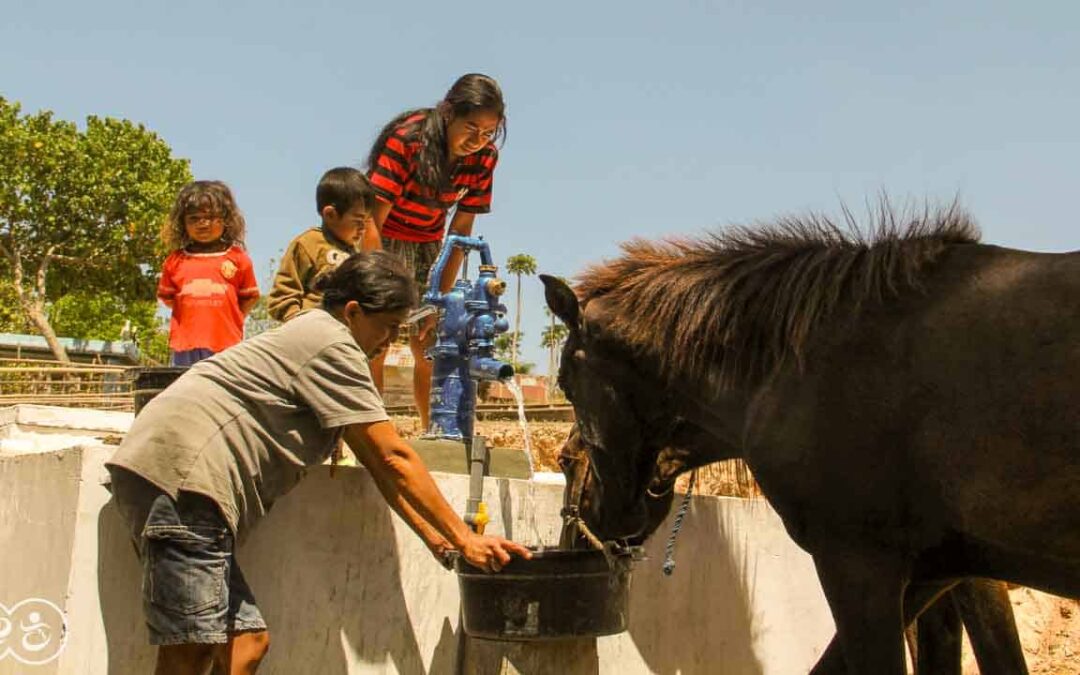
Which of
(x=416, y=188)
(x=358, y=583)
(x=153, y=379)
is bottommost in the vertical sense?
(x=358, y=583)

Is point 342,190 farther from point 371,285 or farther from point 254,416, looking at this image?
point 254,416

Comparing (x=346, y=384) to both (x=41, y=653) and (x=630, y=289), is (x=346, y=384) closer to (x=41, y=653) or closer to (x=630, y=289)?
(x=630, y=289)

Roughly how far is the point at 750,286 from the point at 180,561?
2.01 metres

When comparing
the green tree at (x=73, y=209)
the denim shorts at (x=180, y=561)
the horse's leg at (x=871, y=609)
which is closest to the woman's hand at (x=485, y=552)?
the denim shorts at (x=180, y=561)

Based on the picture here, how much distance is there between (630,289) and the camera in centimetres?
394

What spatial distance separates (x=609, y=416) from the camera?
3.88 metres

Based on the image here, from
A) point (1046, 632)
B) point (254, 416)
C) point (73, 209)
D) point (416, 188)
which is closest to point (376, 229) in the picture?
point (416, 188)

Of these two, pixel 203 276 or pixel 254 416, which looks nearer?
pixel 254 416

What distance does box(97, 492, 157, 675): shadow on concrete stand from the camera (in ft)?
11.7

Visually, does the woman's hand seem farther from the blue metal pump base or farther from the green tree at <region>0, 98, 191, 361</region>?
the green tree at <region>0, 98, 191, 361</region>

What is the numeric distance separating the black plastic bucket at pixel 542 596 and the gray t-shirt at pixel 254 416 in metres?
0.72

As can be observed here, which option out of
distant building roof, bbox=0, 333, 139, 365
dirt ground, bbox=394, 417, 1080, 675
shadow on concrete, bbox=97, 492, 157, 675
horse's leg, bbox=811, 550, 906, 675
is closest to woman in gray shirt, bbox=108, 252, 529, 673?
shadow on concrete, bbox=97, 492, 157, 675

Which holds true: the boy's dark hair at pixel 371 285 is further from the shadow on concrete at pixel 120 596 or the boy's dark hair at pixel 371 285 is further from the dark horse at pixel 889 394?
the shadow on concrete at pixel 120 596

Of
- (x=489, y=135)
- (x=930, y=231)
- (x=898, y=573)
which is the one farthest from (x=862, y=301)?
(x=489, y=135)
